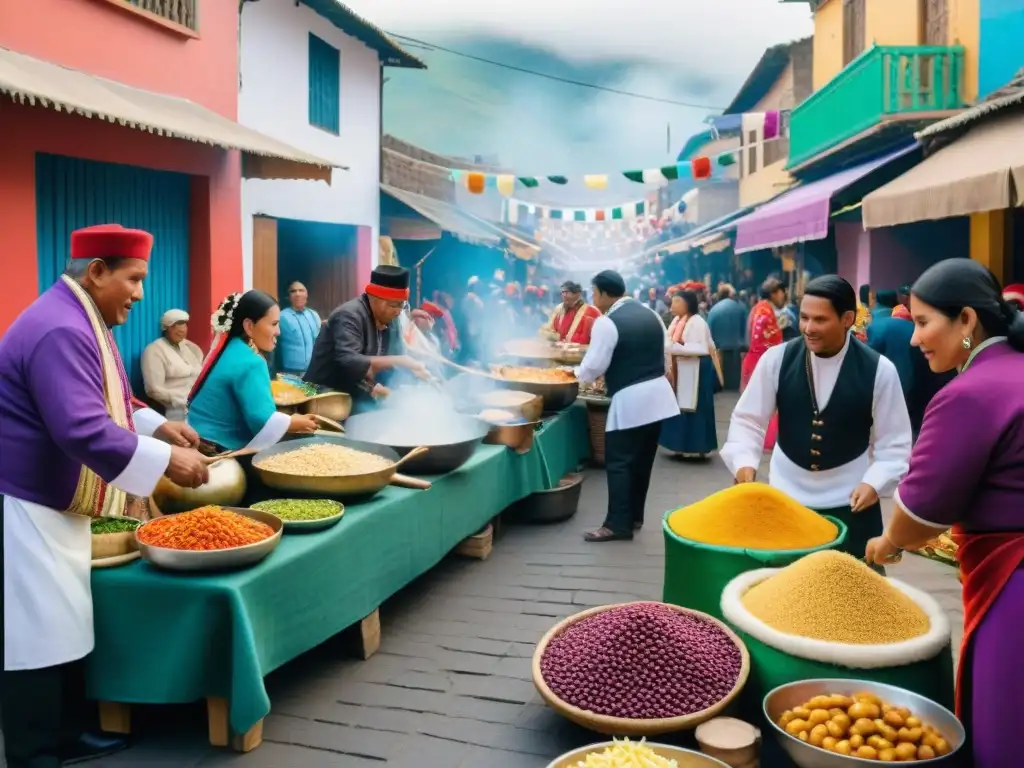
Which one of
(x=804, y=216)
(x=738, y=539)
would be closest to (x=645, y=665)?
(x=738, y=539)

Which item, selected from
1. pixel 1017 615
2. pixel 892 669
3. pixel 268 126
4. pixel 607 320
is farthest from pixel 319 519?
pixel 268 126

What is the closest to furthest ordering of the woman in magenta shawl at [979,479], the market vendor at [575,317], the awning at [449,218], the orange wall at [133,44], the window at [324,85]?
1. the woman in magenta shawl at [979,479]
2. the orange wall at [133,44]
3. the market vendor at [575,317]
4. the window at [324,85]
5. the awning at [449,218]

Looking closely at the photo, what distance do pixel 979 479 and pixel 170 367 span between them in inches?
285

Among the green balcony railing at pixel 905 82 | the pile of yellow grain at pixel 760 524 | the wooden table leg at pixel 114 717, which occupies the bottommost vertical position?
the wooden table leg at pixel 114 717

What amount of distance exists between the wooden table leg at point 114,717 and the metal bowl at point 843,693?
232 centimetres

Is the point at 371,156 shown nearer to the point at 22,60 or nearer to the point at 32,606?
the point at 22,60

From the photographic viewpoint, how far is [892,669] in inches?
106

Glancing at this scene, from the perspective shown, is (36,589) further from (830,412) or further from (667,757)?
(830,412)

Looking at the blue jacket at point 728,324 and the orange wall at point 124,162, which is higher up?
the orange wall at point 124,162

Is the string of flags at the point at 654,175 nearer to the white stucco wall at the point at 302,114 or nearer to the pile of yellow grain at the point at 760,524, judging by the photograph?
the white stucco wall at the point at 302,114

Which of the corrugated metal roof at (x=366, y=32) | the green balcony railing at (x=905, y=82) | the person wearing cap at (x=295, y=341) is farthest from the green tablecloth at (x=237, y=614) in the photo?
the green balcony railing at (x=905, y=82)

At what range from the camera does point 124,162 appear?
796 cm

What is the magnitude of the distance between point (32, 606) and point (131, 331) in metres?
5.91

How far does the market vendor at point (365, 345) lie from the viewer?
566 centimetres
